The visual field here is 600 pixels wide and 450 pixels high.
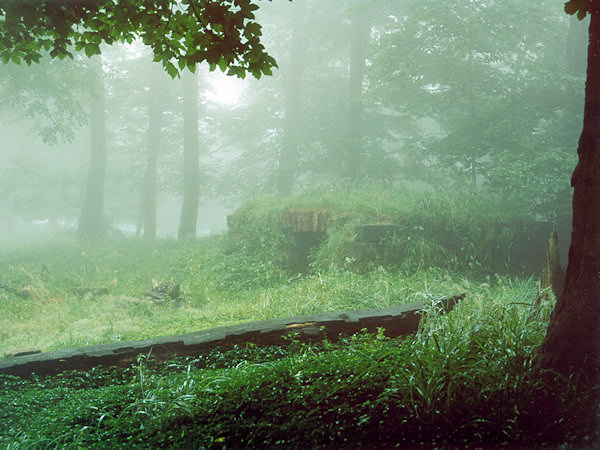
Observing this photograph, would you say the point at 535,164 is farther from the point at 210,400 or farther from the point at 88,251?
the point at 88,251

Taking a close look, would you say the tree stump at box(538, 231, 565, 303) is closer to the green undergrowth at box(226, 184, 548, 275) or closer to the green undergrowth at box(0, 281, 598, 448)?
the green undergrowth at box(0, 281, 598, 448)

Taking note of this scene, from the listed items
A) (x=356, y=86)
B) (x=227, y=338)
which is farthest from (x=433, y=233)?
(x=356, y=86)

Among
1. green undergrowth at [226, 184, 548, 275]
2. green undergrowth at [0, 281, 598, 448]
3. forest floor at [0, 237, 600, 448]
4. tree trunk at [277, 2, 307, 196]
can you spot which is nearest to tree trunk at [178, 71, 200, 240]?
tree trunk at [277, 2, 307, 196]

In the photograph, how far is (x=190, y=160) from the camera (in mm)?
16234

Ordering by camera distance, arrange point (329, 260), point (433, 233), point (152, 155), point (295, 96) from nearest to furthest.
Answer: point (329, 260) < point (433, 233) < point (295, 96) < point (152, 155)

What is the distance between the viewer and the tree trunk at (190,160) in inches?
630

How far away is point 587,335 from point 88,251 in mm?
14943

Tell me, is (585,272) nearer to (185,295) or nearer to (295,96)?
(185,295)

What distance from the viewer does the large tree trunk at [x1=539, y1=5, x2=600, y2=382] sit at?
8.36 ft

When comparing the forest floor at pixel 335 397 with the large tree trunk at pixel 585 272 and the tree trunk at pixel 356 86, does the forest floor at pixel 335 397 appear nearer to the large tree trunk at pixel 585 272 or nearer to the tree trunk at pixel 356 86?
the large tree trunk at pixel 585 272

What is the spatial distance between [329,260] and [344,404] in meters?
5.64

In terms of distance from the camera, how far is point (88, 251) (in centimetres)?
1446

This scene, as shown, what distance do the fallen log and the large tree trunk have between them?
64.6 inches

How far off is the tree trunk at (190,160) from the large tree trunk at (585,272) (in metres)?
14.4
